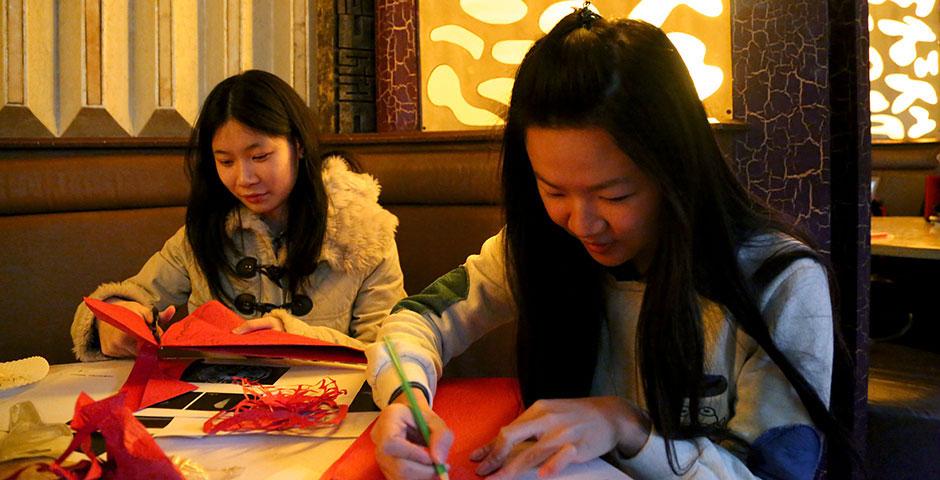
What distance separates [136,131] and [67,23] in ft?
1.07

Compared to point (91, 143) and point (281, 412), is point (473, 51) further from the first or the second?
point (281, 412)

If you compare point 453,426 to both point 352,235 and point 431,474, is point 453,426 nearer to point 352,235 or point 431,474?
point 431,474

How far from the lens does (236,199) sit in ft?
5.79

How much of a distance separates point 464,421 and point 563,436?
0.16 m

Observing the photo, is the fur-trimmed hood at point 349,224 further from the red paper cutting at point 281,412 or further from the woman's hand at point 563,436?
the woman's hand at point 563,436

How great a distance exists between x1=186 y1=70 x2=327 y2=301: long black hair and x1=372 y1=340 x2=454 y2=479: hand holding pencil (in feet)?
2.95

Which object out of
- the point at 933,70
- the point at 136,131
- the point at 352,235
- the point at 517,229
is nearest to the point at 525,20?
the point at 352,235

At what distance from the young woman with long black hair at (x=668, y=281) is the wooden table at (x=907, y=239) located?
1443mm

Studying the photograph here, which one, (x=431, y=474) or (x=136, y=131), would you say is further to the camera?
(x=136, y=131)

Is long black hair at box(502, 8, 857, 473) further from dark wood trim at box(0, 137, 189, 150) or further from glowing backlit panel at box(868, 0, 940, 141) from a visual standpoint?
glowing backlit panel at box(868, 0, 940, 141)

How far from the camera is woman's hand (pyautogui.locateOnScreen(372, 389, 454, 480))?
2.43ft

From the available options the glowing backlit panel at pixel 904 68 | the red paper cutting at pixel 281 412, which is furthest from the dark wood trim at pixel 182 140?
the glowing backlit panel at pixel 904 68

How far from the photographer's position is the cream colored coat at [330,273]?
1707mm

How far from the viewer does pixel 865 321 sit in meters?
1.68
